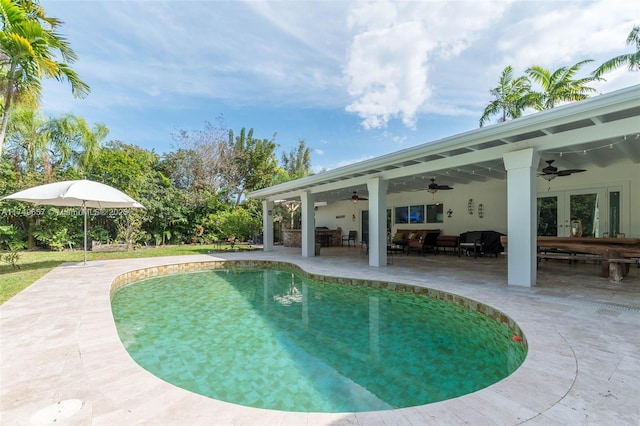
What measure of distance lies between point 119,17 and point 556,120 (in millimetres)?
12117

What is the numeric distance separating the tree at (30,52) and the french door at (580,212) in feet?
47.7

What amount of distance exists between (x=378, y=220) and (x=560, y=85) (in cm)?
1647

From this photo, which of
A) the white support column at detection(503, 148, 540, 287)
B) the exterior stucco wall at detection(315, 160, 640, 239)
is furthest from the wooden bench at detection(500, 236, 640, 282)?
the exterior stucco wall at detection(315, 160, 640, 239)

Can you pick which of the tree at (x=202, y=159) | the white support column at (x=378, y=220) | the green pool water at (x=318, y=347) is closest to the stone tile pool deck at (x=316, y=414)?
the green pool water at (x=318, y=347)

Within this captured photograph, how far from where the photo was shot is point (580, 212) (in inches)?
391

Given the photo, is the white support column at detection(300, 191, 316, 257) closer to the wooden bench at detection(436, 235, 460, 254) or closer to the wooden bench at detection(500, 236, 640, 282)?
the wooden bench at detection(436, 235, 460, 254)

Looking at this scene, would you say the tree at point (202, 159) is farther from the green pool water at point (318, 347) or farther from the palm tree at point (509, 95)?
the palm tree at point (509, 95)

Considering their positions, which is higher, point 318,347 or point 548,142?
point 548,142

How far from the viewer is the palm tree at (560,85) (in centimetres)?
1705

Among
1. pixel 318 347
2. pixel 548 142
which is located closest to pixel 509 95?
pixel 548 142

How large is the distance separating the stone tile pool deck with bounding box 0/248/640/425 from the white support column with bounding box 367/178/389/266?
14.3 ft

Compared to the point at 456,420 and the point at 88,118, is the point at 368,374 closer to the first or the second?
the point at 456,420

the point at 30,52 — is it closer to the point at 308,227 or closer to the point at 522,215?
the point at 308,227

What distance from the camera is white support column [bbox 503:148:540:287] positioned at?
19.7 feet
